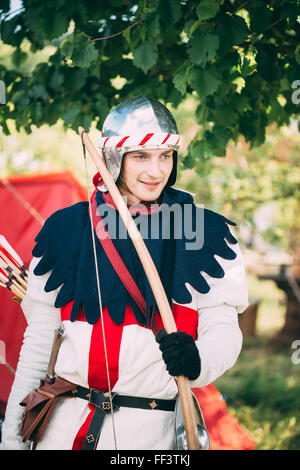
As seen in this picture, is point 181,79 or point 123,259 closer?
point 123,259

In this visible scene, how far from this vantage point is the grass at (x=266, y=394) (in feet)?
16.5

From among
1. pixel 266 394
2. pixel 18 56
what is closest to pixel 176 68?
pixel 18 56

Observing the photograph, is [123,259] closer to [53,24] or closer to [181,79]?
[181,79]

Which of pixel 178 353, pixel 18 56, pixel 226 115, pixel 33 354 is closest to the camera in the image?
pixel 178 353

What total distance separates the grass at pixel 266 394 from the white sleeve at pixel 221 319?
3.12 metres

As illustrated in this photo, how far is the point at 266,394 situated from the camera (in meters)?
6.39

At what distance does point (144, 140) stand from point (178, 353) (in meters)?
0.89

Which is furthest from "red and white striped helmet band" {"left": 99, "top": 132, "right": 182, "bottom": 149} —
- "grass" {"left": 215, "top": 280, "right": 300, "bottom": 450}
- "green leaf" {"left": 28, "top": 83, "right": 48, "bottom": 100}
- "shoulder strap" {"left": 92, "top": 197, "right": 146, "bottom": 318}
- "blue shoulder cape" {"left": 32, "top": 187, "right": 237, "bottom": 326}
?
"grass" {"left": 215, "top": 280, "right": 300, "bottom": 450}

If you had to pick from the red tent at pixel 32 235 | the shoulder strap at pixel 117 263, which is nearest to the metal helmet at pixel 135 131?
the shoulder strap at pixel 117 263

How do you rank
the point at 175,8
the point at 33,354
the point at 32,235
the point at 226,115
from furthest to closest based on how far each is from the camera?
the point at 32,235, the point at 226,115, the point at 175,8, the point at 33,354

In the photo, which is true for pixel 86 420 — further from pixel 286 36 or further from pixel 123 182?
pixel 286 36

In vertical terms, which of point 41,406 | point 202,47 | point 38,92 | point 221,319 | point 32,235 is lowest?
point 41,406

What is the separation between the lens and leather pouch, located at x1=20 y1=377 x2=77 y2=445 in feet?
6.93
